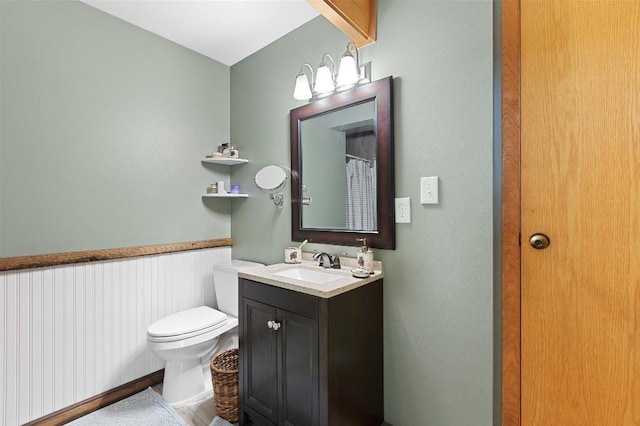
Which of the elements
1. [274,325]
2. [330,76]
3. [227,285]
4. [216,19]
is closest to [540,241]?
[274,325]

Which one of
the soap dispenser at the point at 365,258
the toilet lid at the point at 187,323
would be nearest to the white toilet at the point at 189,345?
the toilet lid at the point at 187,323

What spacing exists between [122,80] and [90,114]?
0.31 meters

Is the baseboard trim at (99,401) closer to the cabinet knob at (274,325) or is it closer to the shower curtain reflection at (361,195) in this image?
the cabinet knob at (274,325)

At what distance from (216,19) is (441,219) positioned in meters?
1.87

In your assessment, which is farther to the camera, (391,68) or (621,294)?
(391,68)

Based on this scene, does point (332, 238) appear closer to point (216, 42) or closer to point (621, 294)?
point (621, 294)

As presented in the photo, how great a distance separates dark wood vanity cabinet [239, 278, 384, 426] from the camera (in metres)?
1.20

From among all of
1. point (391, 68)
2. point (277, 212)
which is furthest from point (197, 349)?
point (391, 68)

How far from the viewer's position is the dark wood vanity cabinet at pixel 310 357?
120 cm

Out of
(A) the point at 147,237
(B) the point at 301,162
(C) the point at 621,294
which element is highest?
(B) the point at 301,162

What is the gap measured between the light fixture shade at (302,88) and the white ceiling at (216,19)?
41cm

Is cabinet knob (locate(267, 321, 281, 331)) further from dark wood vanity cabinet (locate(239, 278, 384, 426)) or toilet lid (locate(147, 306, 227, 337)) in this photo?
toilet lid (locate(147, 306, 227, 337))

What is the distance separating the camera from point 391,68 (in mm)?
1480

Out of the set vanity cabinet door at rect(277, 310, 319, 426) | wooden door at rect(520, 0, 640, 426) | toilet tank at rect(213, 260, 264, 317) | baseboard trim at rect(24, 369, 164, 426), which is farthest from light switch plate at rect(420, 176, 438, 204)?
baseboard trim at rect(24, 369, 164, 426)
